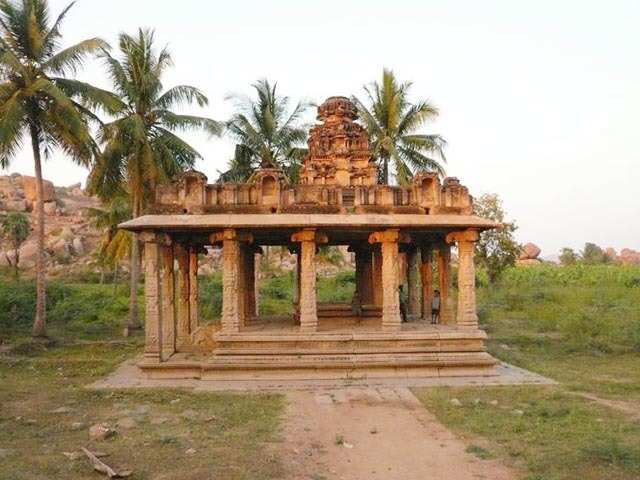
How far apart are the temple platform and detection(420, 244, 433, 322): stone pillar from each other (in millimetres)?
3617

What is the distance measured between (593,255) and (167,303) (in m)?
73.9

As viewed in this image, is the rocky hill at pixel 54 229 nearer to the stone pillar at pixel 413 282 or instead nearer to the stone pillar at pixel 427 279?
the stone pillar at pixel 413 282

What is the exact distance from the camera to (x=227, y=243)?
11.9 meters

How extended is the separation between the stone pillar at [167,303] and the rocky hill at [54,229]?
121ft

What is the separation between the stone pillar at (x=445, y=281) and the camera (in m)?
14.4

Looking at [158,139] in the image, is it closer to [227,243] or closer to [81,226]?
[227,243]

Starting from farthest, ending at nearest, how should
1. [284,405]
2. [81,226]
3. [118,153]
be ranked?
[81,226]
[118,153]
[284,405]

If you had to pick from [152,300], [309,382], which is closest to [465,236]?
[309,382]

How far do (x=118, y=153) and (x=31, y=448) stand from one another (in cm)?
1280

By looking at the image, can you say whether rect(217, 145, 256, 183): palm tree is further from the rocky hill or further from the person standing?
the rocky hill

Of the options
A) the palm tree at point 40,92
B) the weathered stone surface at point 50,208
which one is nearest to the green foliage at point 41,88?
the palm tree at point 40,92

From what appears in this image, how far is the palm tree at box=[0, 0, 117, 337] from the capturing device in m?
15.6

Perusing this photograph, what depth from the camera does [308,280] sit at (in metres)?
12.1

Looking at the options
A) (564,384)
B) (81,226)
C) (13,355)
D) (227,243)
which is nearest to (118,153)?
(13,355)
